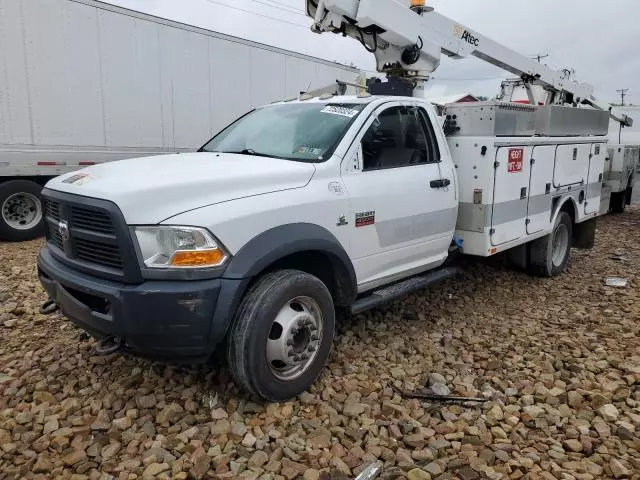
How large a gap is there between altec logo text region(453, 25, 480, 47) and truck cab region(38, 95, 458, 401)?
7.70 feet

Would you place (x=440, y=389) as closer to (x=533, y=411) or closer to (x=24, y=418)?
(x=533, y=411)

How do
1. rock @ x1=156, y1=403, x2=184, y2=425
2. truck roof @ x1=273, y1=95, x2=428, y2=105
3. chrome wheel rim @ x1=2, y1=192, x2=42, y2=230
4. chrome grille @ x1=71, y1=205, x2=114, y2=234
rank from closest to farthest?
chrome grille @ x1=71, y1=205, x2=114, y2=234, rock @ x1=156, y1=403, x2=184, y2=425, truck roof @ x1=273, y1=95, x2=428, y2=105, chrome wheel rim @ x1=2, y1=192, x2=42, y2=230

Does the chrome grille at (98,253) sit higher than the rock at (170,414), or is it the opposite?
the chrome grille at (98,253)

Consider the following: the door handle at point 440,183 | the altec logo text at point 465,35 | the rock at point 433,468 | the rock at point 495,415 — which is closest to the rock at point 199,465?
the rock at point 433,468

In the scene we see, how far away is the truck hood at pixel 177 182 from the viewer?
112 inches

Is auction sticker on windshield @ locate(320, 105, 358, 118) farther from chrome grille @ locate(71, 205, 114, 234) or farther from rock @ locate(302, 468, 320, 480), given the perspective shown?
rock @ locate(302, 468, 320, 480)

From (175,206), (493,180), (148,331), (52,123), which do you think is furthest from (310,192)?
(52,123)

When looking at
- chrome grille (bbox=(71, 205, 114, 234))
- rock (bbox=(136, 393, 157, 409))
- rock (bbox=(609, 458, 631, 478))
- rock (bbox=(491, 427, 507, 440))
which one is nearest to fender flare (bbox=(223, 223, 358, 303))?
chrome grille (bbox=(71, 205, 114, 234))

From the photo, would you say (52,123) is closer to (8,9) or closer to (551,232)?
(8,9)

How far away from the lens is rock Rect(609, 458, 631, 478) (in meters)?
2.71

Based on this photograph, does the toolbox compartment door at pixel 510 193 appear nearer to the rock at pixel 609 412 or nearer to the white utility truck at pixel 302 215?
the white utility truck at pixel 302 215

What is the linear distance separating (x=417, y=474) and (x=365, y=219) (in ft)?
5.73

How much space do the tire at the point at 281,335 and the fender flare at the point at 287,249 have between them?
0.17m

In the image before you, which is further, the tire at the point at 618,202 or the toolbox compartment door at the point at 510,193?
the tire at the point at 618,202
